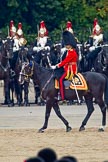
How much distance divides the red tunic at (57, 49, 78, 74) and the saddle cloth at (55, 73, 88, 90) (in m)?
0.16

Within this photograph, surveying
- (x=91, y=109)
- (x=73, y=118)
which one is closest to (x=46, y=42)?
(x=73, y=118)

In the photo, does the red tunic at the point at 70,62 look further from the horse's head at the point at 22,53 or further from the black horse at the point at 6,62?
the black horse at the point at 6,62

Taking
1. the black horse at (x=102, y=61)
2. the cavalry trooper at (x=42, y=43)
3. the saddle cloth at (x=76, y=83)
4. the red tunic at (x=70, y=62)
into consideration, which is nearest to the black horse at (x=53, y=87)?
the saddle cloth at (x=76, y=83)

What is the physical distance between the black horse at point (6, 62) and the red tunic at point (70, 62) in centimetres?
791

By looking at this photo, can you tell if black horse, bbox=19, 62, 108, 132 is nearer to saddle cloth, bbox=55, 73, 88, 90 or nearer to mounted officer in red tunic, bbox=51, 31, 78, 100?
saddle cloth, bbox=55, 73, 88, 90

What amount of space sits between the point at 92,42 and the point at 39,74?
34.5 ft

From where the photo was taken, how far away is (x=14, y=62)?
96.6ft

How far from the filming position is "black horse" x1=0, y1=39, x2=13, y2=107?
1097 inches

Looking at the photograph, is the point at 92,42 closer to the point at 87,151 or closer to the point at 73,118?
the point at 73,118

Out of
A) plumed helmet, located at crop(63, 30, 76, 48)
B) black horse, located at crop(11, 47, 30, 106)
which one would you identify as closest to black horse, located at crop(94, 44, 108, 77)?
black horse, located at crop(11, 47, 30, 106)

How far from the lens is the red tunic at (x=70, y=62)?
1989 centimetres

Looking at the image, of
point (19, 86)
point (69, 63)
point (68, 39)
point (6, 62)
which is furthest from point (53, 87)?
point (19, 86)

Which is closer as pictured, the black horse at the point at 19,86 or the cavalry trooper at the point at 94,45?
the black horse at the point at 19,86

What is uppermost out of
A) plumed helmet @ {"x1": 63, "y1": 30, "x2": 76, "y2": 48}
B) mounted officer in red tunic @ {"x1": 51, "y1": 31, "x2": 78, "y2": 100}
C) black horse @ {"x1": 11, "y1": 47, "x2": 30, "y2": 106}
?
plumed helmet @ {"x1": 63, "y1": 30, "x2": 76, "y2": 48}
